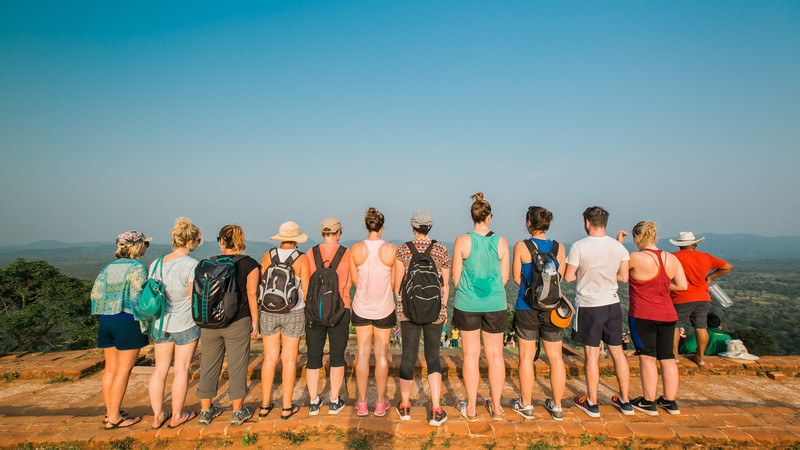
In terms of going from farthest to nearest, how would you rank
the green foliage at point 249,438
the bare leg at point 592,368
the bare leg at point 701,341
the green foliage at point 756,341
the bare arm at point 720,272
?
the green foliage at point 756,341 < the bare leg at point 701,341 < the bare arm at point 720,272 < the bare leg at point 592,368 < the green foliage at point 249,438

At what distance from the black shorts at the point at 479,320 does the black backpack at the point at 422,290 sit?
0.26 metres

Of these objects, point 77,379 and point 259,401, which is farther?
point 77,379

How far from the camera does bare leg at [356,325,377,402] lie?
11.5ft

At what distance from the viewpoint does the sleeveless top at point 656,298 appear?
143 inches

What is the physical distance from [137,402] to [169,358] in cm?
175

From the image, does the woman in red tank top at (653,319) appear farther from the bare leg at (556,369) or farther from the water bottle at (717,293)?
the water bottle at (717,293)

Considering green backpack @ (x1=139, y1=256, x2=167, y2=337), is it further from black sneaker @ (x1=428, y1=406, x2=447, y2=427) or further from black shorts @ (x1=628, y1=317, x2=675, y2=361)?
black shorts @ (x1=628, y1=317, x2=675, y2=361)

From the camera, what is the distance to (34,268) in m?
15.9

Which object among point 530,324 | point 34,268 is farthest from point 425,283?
point 34,268

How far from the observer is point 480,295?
336cm

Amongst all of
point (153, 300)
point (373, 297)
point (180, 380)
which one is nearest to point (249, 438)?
point (180, 380)

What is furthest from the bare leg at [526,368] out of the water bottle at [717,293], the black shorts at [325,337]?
the water bottle at [717,293]

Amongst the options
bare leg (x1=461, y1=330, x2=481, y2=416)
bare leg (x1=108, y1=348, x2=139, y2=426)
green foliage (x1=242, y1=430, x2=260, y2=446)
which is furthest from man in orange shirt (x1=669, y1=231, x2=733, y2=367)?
bare leg (x1=108, y1=348, x2=139, y2=426)

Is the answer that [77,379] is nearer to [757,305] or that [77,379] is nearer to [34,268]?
[34,268]
